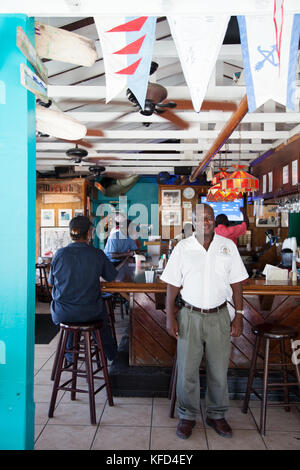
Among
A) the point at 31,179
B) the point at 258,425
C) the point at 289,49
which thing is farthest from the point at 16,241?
the point at 258,425

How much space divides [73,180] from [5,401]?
862 cm

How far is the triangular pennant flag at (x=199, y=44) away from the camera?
188 cm

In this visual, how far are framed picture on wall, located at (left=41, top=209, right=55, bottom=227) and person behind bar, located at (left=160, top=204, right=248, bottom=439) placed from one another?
7837mm

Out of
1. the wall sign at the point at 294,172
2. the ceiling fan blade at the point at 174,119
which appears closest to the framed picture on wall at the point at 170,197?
the wall sign at the point at 294,172

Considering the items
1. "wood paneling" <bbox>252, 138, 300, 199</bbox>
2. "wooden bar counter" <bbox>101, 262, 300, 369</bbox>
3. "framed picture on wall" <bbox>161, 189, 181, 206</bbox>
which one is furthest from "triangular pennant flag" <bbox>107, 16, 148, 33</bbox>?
"framed picture on wall" <bbox>161, 189, 181, 206</bbox>

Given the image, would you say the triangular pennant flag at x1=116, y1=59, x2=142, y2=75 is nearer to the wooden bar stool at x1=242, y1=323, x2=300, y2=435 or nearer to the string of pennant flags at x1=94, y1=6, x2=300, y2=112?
the string of pennant flags at x1=94, y1=6, x2=300, y2=112

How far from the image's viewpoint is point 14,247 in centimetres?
185

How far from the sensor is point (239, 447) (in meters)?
2.58

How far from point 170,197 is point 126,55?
931cm

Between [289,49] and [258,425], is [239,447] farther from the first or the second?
[289,49]

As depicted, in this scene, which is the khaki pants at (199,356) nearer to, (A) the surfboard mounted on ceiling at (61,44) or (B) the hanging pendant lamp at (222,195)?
(A) the surfboard mounted on ceiling at (61,44)

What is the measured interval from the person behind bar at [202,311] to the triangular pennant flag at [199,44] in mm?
1023

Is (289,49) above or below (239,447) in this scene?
above
